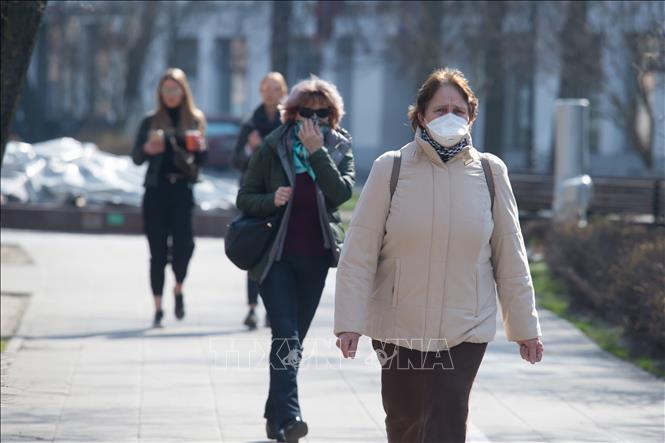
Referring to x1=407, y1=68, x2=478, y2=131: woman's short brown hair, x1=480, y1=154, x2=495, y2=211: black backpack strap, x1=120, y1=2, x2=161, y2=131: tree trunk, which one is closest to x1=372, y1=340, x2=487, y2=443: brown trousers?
x1=480, y1=154, x2=495, y2=211: black backpack strap

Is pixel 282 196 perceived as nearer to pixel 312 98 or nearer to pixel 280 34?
pixel 312 98

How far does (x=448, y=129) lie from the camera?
4953mm

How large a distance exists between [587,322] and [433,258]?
22.1 ft

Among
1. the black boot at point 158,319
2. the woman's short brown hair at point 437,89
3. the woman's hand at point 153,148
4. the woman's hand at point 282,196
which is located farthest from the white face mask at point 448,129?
the black boot at point 158,319

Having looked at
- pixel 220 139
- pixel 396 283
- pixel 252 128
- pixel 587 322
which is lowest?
pixel 220 139

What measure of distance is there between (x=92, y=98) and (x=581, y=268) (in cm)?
3605

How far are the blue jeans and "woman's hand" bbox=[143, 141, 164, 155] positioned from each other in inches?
143

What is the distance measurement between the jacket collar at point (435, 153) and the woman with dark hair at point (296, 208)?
166 centimetres

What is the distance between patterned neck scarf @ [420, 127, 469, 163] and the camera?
4984 mm

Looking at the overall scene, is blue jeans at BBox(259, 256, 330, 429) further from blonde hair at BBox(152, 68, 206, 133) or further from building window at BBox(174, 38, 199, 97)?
building window at BBox(174, 38, 199, 97)

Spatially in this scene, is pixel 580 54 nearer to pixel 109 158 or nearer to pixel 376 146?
pixel 109 158

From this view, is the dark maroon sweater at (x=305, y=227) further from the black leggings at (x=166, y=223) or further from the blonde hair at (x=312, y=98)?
the black leggings at (x=166, y=223)

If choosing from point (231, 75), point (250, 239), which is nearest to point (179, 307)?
point (250, 239)

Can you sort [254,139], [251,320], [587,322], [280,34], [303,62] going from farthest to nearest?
[303,62]
[280,34]
[587,322]
[251,320]
[254,139]
